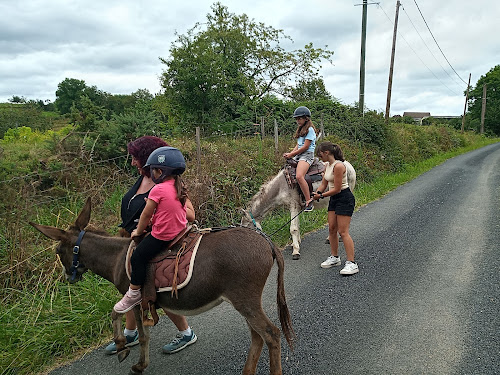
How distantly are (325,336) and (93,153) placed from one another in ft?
20.7

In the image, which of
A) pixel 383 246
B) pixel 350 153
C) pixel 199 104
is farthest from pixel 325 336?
pixel 199 104

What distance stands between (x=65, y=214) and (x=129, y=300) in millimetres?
3656

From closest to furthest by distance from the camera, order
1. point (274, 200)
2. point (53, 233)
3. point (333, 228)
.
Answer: point (53, 233)
point (333, 228)
point (274, 200)

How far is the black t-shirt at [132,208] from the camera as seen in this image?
127 inches

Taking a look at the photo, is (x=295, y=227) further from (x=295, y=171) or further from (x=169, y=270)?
(x=169, y=270)

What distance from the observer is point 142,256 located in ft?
9.65

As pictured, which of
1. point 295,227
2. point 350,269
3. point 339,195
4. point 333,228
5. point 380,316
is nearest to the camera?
point 380,316

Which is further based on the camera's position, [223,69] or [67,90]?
[67,90]

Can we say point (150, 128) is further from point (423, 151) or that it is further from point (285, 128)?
point (423, 151)

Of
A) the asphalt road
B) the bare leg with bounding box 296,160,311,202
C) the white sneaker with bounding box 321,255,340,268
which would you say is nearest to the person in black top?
the asphalt road

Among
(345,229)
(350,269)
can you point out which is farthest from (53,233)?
(350,269)

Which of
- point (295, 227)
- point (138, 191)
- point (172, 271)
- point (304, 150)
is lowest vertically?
point (295, 227)

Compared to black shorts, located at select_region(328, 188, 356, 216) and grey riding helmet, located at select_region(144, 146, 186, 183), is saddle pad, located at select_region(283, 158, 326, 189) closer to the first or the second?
black shorts, located at select_region(328, 188, 356, 216)

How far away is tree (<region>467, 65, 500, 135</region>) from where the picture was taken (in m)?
51.5
